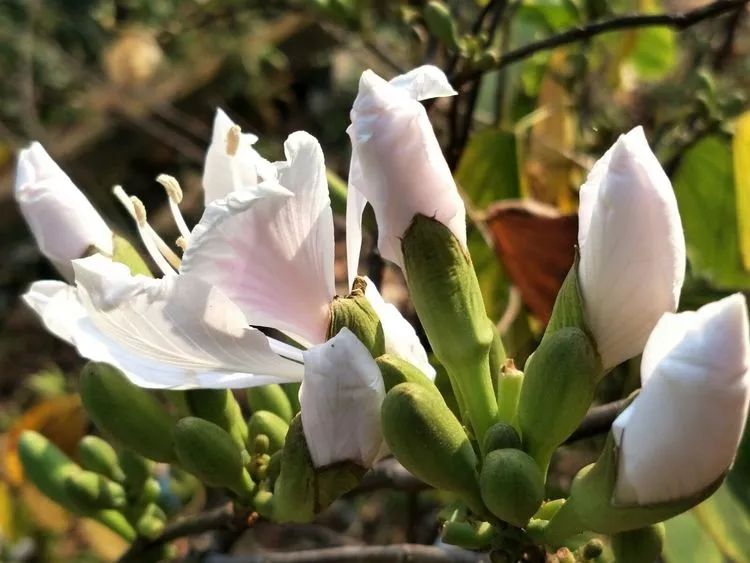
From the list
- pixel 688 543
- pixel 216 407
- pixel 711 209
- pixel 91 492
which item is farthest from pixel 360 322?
pixel 711 209

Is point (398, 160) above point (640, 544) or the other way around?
above

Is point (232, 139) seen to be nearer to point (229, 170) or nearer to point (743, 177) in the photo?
point (229, 170)

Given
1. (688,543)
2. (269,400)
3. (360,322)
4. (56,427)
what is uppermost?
(360,322)

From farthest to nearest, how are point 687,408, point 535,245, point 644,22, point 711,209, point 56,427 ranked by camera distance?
point 56,427 < point 711,209 < point 535,245 < point 644,22 < point 687,408

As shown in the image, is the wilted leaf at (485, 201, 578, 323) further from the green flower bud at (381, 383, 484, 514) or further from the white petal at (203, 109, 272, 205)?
the green flower bud at (381, 383, 484, 514)

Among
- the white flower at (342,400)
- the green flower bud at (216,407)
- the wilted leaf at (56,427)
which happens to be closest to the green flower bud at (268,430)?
the green flower bud at (216,407)
